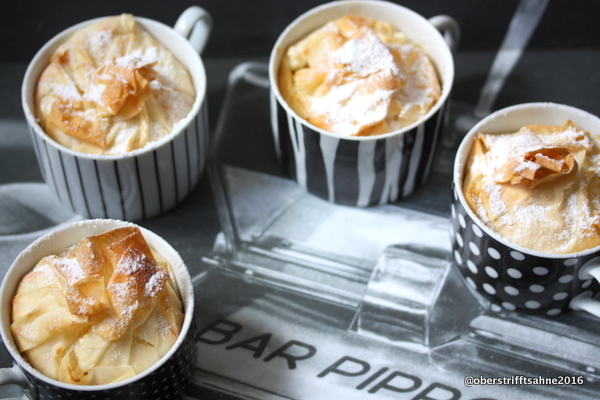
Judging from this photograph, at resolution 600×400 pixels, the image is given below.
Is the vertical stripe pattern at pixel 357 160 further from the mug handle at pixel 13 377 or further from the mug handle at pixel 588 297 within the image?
the mug handle at pixel 13 377

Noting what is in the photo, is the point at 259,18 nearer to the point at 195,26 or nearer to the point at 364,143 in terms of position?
the point at 195,26

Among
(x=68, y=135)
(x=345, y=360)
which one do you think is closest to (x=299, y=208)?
(x=345, y=360)

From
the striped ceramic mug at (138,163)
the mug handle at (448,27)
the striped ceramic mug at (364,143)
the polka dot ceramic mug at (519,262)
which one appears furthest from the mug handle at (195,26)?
the polka dot ceramic mug at (519,262)

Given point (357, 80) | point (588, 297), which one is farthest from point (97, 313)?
point (588, 297)

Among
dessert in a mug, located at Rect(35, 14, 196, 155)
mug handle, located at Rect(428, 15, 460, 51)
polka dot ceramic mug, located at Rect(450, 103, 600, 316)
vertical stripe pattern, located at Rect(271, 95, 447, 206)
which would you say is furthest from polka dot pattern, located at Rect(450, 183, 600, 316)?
dessert in a mug, located at Rect(35, 14, 196, 155)

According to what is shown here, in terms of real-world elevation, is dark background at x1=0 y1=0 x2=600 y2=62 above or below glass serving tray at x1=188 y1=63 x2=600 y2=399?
above

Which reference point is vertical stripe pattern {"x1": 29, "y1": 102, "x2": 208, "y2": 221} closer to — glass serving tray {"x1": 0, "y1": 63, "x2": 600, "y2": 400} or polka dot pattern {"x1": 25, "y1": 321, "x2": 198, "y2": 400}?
glass serving tray {"x1": 0, "y1": 63, "x2": 600, "y2": 400}
